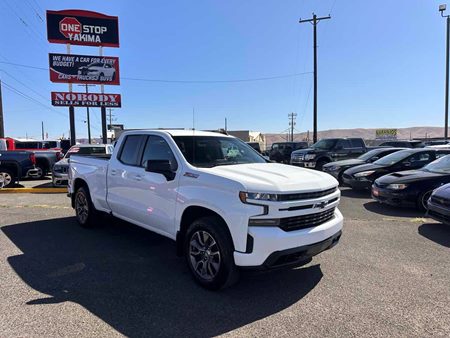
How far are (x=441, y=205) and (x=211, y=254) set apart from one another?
4759 millimetres

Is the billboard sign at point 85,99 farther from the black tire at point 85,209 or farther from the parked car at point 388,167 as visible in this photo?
the black tire at point 85,209

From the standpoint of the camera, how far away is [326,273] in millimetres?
4730

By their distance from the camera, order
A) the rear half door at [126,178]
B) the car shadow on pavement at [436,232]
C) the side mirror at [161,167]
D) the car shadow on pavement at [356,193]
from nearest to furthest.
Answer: the side mirror at [161,167]
the rear half door at [126,178]
the car shadow on pavement at [436,232]
the car shadow on pavement at [356,193]

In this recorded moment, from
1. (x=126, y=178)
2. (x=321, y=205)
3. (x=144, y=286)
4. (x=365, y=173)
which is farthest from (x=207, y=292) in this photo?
(x=365, y=173)

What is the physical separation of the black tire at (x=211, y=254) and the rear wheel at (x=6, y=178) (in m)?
11.5

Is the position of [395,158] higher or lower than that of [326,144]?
lower

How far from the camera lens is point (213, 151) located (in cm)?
521

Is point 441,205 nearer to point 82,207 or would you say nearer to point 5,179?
point 82,207

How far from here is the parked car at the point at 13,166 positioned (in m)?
13.3

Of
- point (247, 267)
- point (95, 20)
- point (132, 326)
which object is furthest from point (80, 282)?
point (95, 20)

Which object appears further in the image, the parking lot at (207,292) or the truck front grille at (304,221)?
the truck front grille at (304,221)

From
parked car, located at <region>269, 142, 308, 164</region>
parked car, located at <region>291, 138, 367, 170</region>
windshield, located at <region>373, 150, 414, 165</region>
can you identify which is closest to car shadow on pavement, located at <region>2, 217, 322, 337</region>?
windshield, located at <region>373, 150, 414, 165</region>

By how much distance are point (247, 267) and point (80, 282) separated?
2.12 metres

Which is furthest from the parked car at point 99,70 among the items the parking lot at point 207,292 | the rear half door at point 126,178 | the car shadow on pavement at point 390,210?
the rear half door at point 126,178
